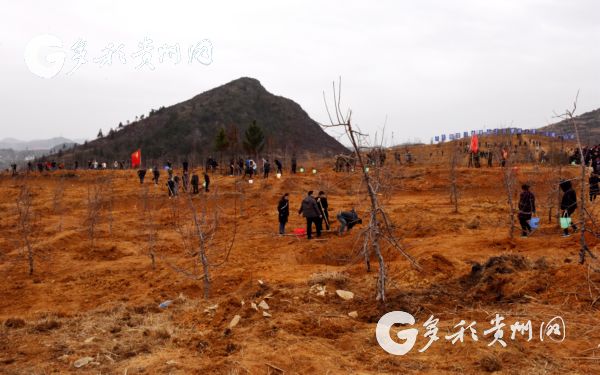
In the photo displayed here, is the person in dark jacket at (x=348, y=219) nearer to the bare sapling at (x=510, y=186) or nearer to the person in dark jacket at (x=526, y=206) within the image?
the bare sapling at (x=510, y=186)

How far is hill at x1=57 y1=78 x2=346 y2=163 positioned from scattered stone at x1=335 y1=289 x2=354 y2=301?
2219 inches

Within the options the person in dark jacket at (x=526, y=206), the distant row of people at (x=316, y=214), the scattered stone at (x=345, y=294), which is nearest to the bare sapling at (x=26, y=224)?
the distant row of people at (x=316, y=214)

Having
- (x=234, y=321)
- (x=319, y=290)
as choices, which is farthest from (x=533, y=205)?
(x=234, y=321)

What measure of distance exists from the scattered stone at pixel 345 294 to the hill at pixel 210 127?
5637cm

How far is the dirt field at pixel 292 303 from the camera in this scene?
4.37 metres

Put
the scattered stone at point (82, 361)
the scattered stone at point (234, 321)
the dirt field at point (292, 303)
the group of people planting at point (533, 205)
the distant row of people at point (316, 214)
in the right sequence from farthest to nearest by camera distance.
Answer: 1. the distant row of people at point (316, 214)
2. the group of people planting at point (533, 205)
3. the scattered stone at point (234, 321)
4. the scattered stone at point (82, 361)
5. the dirt field at point (292, 303)

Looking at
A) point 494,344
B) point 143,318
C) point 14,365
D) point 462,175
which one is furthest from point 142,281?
point 462,175

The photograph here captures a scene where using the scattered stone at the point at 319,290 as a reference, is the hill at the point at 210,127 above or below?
above

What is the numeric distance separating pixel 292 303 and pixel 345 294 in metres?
0.82

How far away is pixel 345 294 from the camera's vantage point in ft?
20.9

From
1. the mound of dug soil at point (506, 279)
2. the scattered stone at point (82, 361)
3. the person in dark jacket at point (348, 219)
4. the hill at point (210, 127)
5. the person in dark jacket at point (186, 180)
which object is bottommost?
the scattered stone at point (82, 361)

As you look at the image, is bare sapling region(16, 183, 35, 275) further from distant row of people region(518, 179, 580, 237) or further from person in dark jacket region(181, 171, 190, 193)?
distant row of people region(518, 179, 580, 237)

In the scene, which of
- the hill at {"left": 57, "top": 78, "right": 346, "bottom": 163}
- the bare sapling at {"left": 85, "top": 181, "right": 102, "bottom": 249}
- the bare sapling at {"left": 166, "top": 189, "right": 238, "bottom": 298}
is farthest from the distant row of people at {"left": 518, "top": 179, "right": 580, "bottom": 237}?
the hill at {"left": 57, "top": 78, "right": 346, "bottom": 163}

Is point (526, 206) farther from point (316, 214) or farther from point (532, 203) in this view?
point (316, 214)
